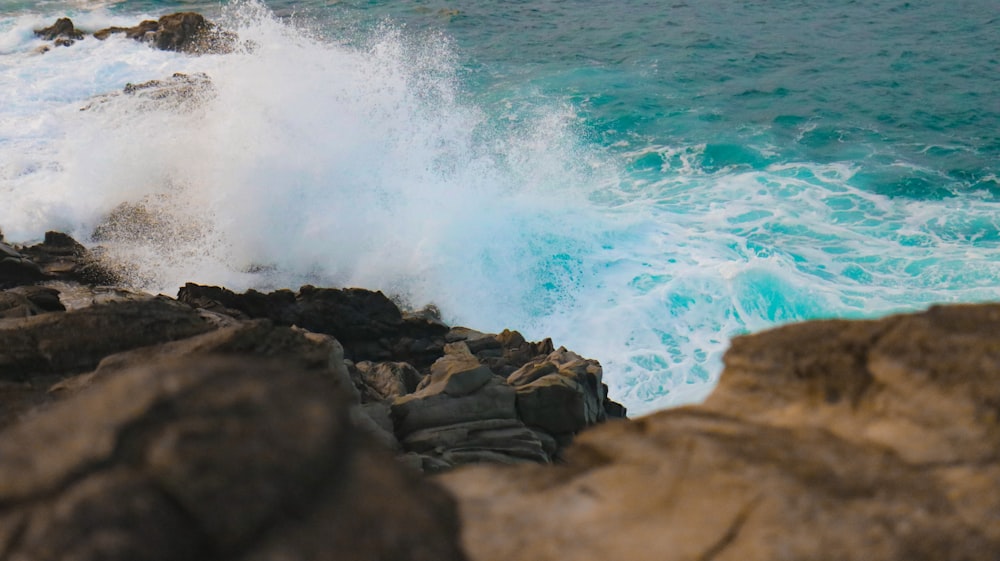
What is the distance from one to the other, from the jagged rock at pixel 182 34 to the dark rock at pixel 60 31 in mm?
768

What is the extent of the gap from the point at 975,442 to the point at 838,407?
1.47 feet

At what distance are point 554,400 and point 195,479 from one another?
674 centimetres

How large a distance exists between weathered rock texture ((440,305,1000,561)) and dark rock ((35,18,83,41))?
30.4 metres

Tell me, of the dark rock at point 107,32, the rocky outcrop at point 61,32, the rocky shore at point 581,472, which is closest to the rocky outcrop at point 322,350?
the rocky shore at point 581,472

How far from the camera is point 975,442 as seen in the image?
2.65 metres

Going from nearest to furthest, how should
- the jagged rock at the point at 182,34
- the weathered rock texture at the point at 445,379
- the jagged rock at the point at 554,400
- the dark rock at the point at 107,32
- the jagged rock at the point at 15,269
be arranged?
1. the weathered rock texture at the point at 445,379
2. the jagged rock at the point at 554,400
3. the jagged rock at the point at 15,269
4. the jagged rock at the point at 182,34
5. the dark rock at the point at 107,32

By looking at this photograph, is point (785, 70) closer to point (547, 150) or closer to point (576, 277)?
point (547, 150)

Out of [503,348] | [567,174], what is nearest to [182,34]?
[567,174]

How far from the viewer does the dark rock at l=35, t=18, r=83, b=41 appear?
27.4 metres

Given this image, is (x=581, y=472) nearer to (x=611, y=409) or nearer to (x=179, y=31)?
(x=611, y=409)

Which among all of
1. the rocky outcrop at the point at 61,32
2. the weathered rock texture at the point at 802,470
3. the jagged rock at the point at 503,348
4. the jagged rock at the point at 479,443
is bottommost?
the jagged rock at the point at 503,348

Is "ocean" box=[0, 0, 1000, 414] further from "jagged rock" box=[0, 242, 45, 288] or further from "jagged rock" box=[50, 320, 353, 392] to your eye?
"jagged rock" box=[50, 320, 353, 392]

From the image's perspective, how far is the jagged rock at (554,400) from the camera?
8.46 meters

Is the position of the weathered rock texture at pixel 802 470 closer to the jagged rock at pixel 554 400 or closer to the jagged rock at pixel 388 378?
the jagged rock at pixel 554 400
